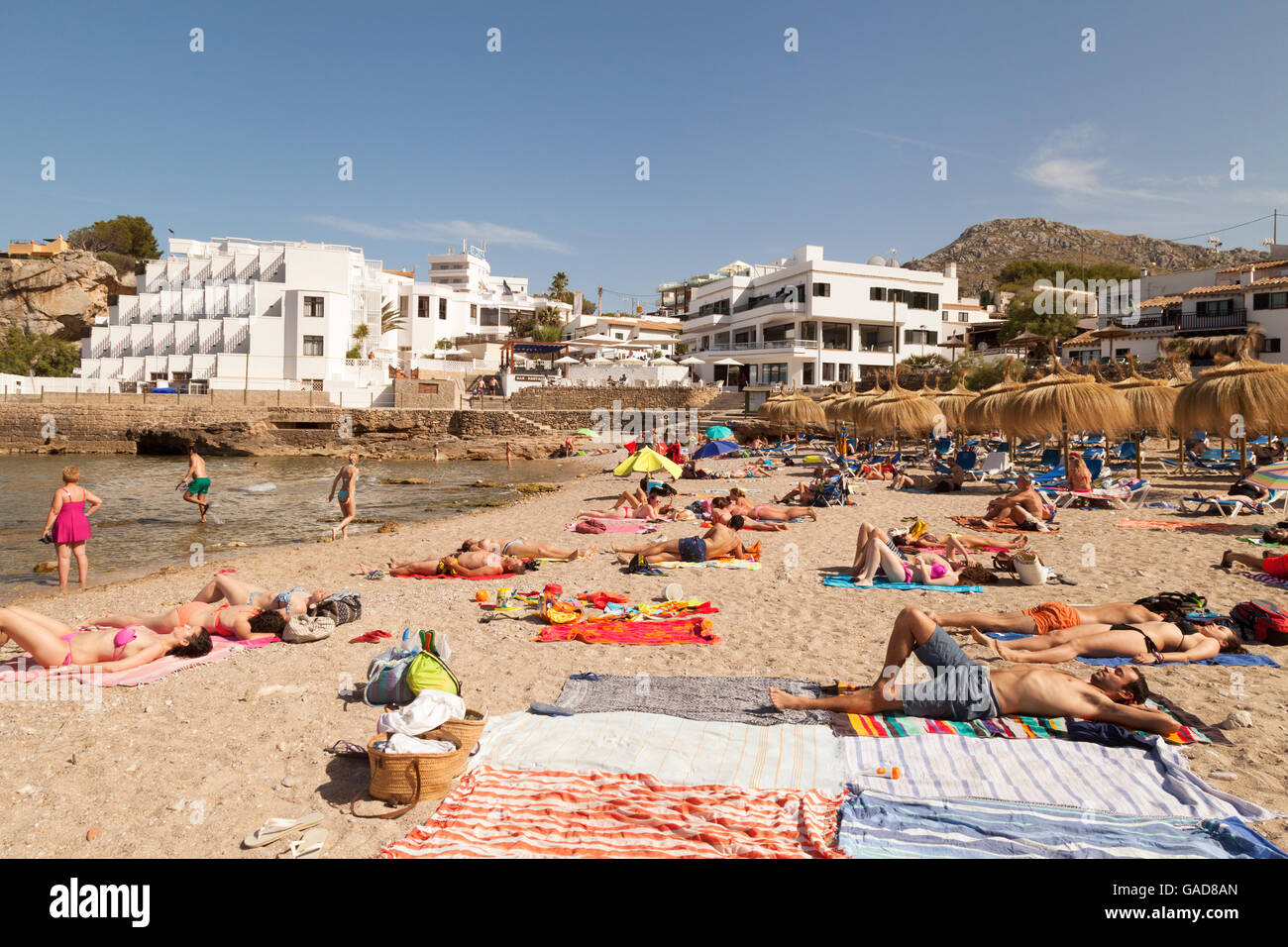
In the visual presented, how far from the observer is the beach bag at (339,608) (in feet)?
21.2

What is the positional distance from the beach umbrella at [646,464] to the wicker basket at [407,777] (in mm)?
11086

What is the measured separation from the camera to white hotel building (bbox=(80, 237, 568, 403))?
41.3 metres

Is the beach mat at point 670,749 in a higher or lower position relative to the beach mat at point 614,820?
higher

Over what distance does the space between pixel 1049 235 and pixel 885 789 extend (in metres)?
144

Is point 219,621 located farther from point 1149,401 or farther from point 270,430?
point 270,430

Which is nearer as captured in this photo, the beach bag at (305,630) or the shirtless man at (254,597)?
the beach bag at (305,630)

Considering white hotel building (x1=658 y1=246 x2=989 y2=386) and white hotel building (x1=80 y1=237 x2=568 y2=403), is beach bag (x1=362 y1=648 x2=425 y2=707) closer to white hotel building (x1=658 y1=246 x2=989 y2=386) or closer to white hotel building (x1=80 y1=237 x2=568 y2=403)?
white hotel building (x1=80 y1=237 x2=568 y2=403)

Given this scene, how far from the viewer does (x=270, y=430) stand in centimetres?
3491

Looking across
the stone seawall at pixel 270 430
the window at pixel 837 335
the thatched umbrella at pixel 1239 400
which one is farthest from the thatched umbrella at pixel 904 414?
the window at pixel 837 335

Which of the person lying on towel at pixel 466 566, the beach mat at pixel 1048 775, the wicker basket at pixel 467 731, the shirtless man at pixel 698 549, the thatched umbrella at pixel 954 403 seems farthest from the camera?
the thatched umbrella at pixel 954 403

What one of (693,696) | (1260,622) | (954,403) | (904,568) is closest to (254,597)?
(693,696)

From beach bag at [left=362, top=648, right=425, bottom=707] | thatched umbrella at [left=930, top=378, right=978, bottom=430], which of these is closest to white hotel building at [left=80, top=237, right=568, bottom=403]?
thatched umbrella at [left=930, top=378, right=978, bottom=430]

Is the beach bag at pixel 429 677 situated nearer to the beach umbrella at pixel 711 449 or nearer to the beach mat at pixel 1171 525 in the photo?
the beach mat at pixel 1171 525
